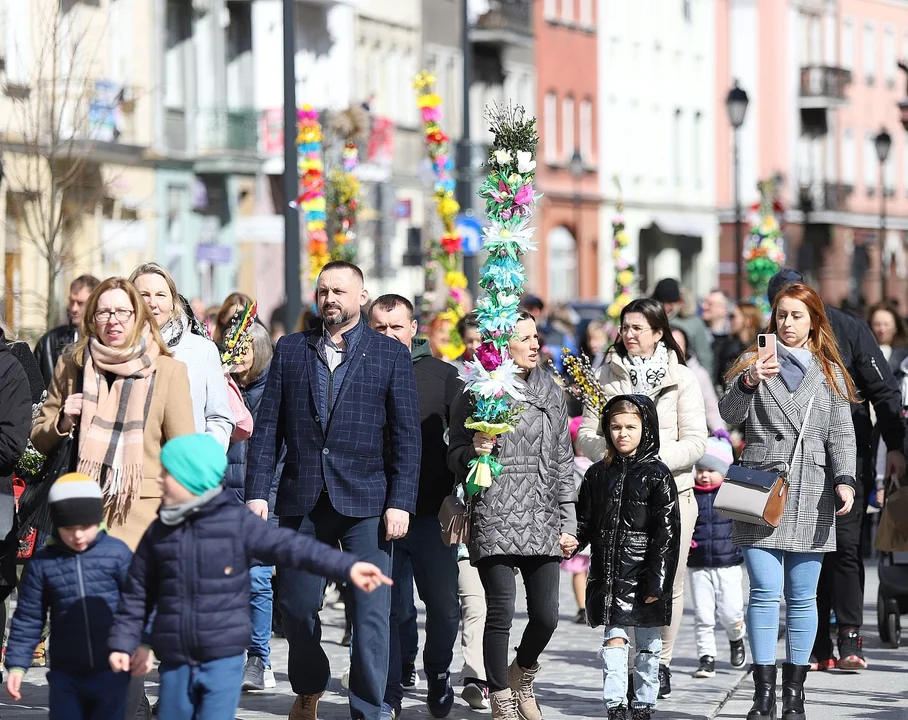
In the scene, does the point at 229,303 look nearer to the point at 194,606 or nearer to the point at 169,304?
the point at 169,304

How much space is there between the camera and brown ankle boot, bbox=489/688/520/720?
9.41 metres

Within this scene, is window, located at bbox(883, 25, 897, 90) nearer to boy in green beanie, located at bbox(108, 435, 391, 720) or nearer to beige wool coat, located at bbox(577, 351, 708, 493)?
beige wool coat, located at bbox(577, 351, 708, 493)

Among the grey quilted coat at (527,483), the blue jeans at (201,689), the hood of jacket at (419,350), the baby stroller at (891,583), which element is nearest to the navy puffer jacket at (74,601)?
the blue jeans at (201,689)

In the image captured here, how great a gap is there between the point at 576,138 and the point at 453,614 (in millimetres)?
47822

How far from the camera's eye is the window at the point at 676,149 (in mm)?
64125

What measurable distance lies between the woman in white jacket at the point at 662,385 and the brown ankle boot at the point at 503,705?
4.31ft

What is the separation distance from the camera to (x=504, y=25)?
51.6 metres

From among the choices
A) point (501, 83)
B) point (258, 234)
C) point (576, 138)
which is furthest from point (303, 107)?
point (576, 138)

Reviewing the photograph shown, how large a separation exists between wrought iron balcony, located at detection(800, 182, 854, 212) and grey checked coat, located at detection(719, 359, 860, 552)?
5820 centimetres

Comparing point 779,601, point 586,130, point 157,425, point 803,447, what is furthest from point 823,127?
point 157,425

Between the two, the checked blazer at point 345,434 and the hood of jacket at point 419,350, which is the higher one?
the hood of jacket at point 419,350

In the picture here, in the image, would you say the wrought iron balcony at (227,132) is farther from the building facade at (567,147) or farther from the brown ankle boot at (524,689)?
the brown ankle boot at (524,689)

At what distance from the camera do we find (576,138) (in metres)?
57.3

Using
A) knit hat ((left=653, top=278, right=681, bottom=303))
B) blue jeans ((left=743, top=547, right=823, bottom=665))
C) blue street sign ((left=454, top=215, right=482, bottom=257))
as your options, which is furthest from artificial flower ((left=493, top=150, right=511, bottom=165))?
blue street sign ((left=454, top=215, right=482, bottom=257))
